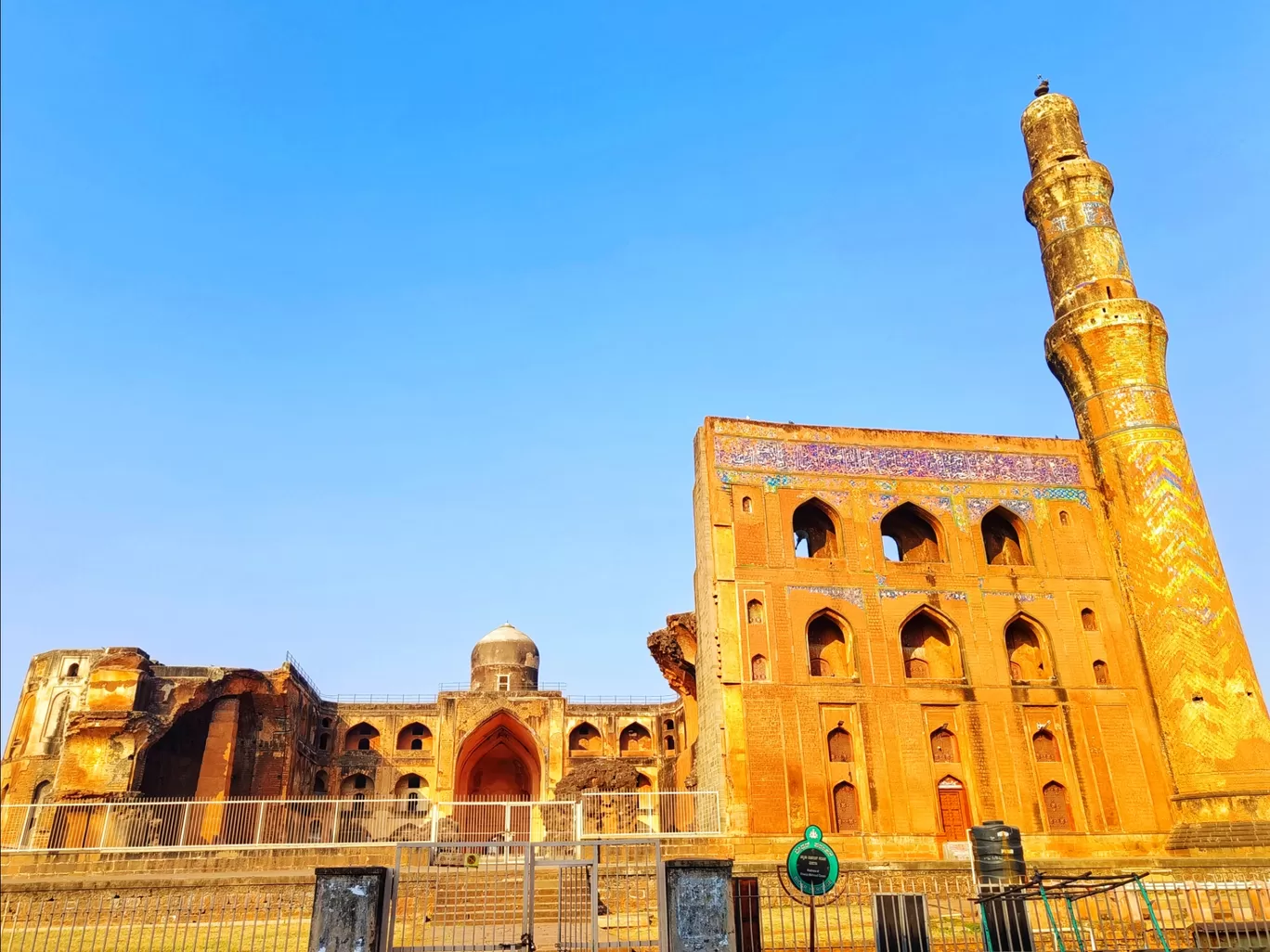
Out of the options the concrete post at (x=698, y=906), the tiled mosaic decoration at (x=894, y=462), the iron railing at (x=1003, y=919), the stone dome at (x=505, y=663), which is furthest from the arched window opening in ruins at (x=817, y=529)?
the stone dome at (x=505, y=663)

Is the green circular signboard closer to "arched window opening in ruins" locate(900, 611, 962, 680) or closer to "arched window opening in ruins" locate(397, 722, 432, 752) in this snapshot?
"arched window opening in ruins" locate(900, 611, 962, 680)

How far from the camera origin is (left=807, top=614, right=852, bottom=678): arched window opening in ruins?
18.9 meters

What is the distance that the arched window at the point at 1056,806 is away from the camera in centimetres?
1767

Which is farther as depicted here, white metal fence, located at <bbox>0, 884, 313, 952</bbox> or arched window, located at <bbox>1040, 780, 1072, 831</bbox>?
arched window, located at <bbox>1040, 780, 1072, 831</bbox>

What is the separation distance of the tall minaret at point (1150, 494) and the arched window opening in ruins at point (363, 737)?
84.6ft

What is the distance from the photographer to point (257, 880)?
13688 millimetres

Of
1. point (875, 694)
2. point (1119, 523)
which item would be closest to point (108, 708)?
point (875, 694)

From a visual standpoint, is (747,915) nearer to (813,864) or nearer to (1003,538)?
(813,864)

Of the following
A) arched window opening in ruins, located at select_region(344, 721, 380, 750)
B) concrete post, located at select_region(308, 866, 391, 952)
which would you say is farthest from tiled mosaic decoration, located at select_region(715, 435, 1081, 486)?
arched window opening in ruins, located at select_region(344, 721, 380, 750)

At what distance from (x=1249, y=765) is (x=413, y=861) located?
1546 cm

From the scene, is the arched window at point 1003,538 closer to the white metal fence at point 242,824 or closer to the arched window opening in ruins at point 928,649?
the arched window opening in ruins at point 928,649

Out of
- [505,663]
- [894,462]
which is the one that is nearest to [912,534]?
[894,462]

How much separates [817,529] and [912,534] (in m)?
2.28

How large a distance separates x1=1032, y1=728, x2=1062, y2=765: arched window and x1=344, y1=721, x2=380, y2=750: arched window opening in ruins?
23.8 meters
